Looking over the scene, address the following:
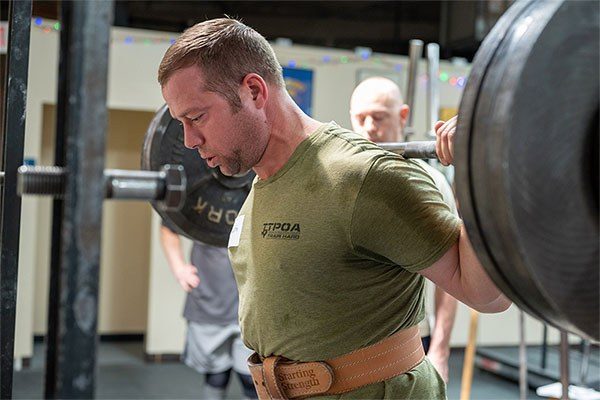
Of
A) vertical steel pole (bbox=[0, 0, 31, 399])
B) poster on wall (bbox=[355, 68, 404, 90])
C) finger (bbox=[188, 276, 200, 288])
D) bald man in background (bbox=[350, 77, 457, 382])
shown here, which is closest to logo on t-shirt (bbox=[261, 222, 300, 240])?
vertical steel pole (bbox=[0, 0, 31, 399])

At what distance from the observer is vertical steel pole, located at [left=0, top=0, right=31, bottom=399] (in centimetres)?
149

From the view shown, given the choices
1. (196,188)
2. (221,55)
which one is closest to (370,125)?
(196,188)

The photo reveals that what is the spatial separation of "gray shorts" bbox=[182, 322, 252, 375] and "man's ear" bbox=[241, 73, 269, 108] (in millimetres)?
2766

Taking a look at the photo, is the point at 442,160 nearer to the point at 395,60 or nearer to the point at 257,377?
the point at 257,377

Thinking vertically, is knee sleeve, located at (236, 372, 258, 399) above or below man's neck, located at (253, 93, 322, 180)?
below

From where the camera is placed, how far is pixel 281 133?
1.67 m

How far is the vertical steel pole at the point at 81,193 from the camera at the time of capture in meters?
0.92

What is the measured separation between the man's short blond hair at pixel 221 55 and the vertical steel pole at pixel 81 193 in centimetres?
62

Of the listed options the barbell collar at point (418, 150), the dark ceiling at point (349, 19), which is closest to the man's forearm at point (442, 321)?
the barbell collar at point (418, 150)

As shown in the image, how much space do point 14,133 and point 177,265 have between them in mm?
2865

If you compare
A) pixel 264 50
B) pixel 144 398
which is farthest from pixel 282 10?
pixel 264 50

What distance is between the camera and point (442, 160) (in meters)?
1.42

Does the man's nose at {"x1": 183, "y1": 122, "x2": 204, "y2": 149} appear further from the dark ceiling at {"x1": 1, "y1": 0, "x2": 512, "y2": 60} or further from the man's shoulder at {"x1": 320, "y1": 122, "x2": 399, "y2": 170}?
the dark ceiling at {"x1": 1, "y1": 0, "x2": 512, "y2": 60}

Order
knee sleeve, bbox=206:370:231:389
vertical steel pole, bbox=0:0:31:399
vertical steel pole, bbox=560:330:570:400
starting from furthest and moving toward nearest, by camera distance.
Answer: knee sleeve, bbox=206:370:231:389 → vertical steel pole, bbox=560:330:570:400 → vertical steel pole, bbox=0:0:31:399
